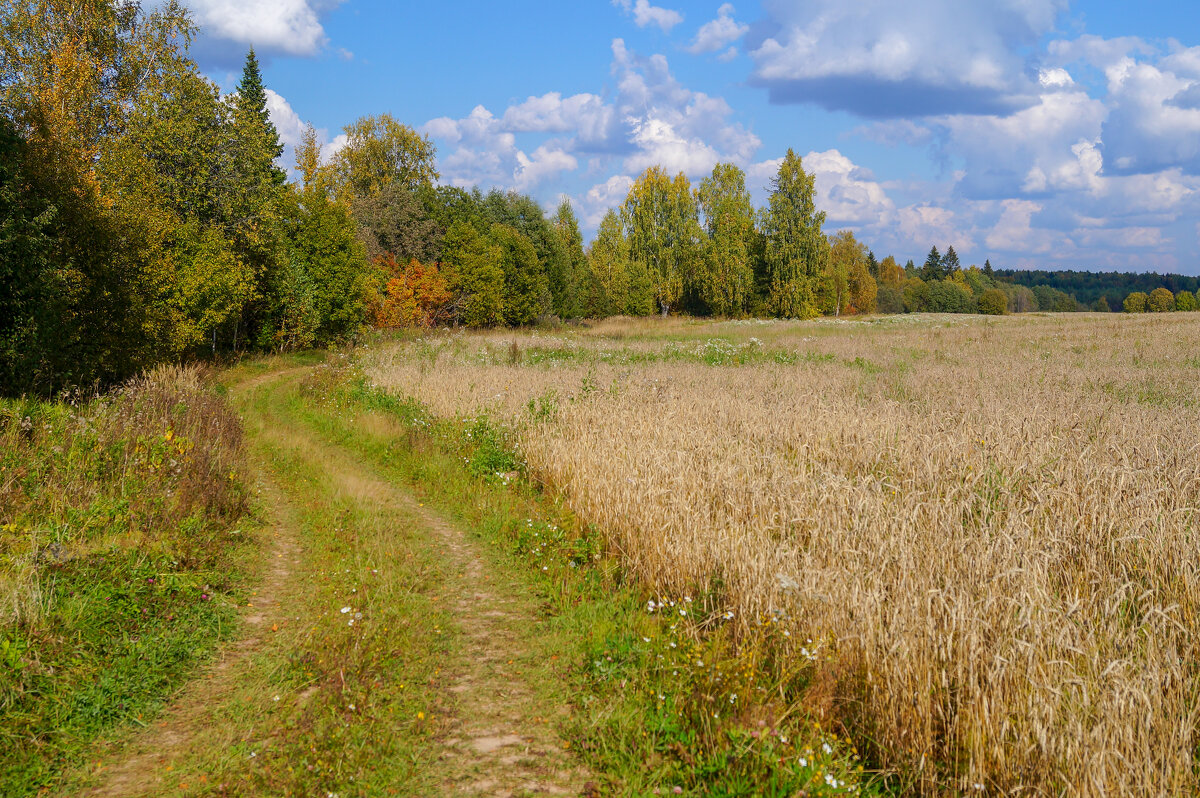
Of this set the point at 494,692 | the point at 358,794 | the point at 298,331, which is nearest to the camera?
the point at 358,794

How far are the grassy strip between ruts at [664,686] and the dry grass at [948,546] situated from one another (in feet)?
0.85

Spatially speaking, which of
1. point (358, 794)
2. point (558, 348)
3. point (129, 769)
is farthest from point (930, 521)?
point (558, 348)

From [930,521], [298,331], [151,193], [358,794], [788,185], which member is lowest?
[358,794]

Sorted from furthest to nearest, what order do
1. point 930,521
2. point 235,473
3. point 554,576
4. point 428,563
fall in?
Answer: point 235,473 < point 428,563 < point 554,576 < point 930,521

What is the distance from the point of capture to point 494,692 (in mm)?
4914

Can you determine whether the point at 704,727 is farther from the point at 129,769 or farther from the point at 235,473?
the point at 235,473

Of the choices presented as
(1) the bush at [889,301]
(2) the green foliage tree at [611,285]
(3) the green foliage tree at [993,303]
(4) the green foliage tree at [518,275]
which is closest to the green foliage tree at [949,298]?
(3) the green foliage tree at [993,303]

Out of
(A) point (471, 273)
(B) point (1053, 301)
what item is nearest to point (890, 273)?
(B) point (1053, 301)

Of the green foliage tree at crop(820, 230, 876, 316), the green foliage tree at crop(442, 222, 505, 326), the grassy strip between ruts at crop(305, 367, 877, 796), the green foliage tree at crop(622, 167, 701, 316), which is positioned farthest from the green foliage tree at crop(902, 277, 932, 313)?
the grassy strip between ruts at crop(305, 367, 877, 796)

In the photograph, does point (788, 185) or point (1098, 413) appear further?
point (788, 185)

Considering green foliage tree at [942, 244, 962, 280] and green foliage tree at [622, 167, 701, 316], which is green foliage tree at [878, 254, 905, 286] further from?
green foliage tree at [622, 167, 701, 316]

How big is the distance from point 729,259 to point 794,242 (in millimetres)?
6459

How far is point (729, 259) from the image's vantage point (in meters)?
65.6

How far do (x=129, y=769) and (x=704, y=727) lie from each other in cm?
355
